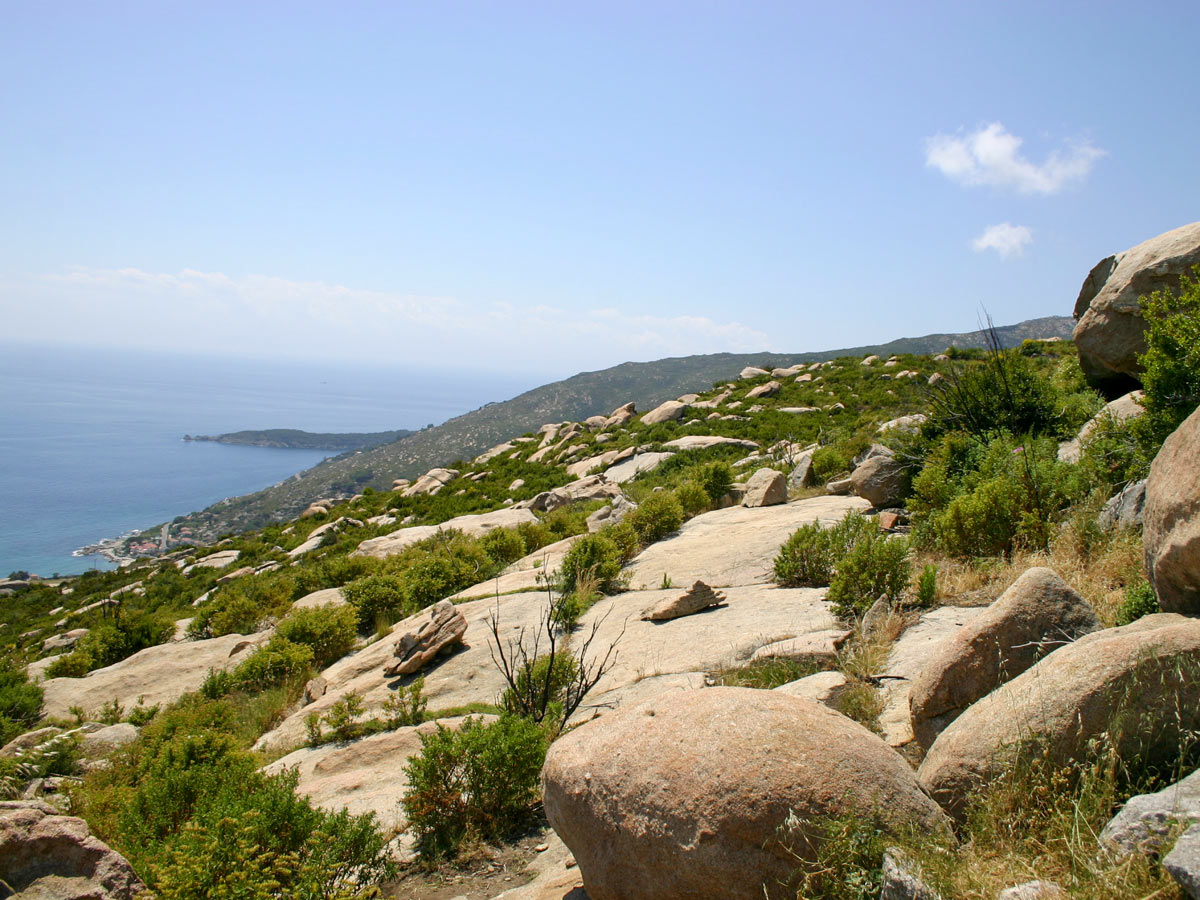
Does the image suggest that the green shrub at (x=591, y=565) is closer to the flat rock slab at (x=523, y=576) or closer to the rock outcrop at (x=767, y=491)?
the flat rock slab at (x=523, y=576)

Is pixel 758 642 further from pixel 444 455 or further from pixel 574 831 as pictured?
pixel 444 455

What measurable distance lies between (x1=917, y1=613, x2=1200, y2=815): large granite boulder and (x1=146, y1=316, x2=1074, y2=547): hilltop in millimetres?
62497

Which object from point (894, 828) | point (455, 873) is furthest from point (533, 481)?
point (894, 828)

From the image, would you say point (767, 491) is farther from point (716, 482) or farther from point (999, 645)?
point (999, 645)

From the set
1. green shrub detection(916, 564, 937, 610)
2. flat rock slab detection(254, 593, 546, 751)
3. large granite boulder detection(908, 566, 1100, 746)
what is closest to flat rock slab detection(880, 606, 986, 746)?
green shrub detection(916, 564, 937, 610)

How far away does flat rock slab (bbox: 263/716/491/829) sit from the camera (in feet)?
19.2

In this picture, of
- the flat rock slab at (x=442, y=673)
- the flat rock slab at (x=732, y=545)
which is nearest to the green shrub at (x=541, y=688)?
the flat rock slab at (x=442, y=673)

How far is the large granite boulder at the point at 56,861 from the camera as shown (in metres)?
3.68

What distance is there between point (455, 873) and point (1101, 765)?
411 cm

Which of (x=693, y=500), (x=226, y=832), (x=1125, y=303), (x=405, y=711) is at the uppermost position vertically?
(x=1125, y=303)

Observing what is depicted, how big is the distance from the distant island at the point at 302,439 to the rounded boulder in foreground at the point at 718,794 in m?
140

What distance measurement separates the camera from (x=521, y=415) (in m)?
82.6

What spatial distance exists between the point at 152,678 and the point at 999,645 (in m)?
14.0

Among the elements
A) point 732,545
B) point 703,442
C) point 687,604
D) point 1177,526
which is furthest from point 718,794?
point 703,442
